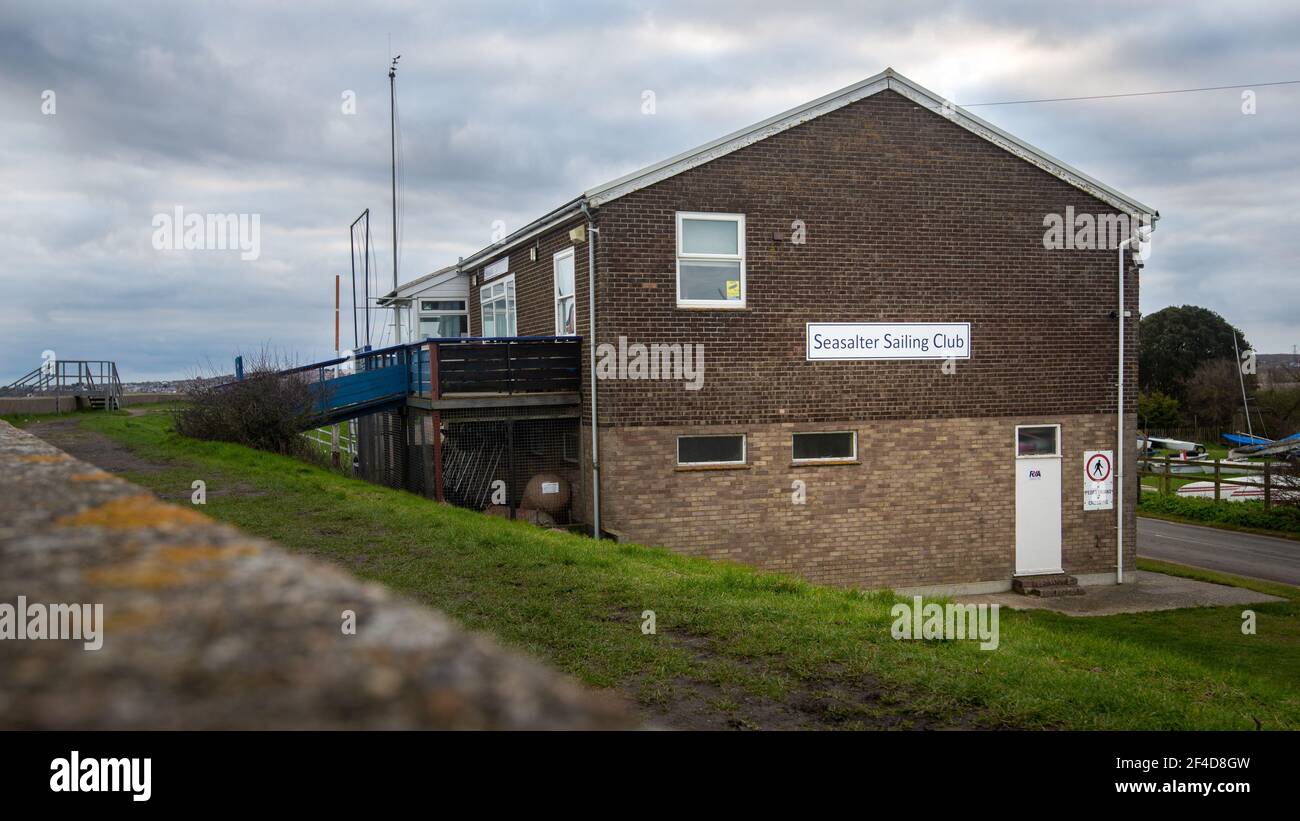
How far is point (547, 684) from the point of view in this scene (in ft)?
3.13

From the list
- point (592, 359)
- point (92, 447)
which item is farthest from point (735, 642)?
point (92, 447)

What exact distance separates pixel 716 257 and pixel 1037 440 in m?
7.52

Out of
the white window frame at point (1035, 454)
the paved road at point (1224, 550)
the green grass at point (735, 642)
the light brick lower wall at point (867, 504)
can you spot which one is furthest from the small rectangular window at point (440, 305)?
the paved road at point (1224, 550)

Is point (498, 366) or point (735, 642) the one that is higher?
point (498, 366)

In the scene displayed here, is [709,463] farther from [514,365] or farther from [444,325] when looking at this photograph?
[444,325]

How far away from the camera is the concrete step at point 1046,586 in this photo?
18531 millimetres

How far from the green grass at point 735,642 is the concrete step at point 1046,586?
15.9 feet

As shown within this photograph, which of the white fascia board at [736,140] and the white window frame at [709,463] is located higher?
the white fascia board at [736,140]

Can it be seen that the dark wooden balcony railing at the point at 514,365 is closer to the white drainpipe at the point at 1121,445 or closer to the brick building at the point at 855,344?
the brick building at the point at 855,344

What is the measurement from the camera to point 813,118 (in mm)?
17094

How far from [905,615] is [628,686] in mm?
3553
